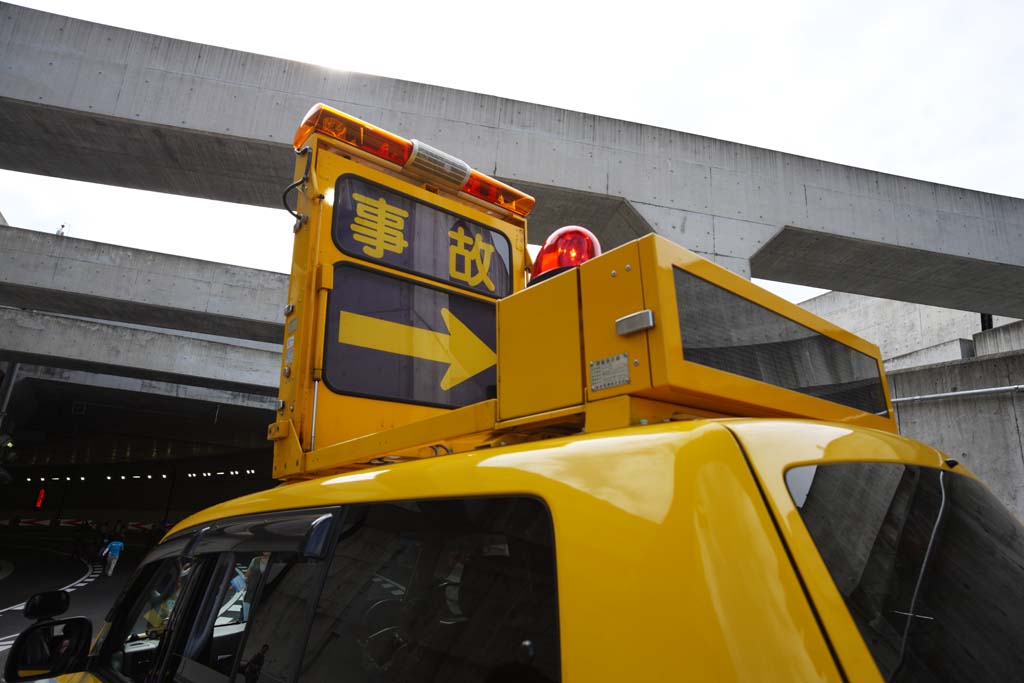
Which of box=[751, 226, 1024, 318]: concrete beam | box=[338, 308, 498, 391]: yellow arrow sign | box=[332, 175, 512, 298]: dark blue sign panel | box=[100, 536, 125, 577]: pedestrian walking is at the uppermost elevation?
box=[751, 226, 1024, 318]: concrete beam

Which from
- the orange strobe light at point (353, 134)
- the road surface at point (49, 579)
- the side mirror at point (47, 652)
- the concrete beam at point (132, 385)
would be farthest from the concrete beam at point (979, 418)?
the concrete beam at point (132, 385)

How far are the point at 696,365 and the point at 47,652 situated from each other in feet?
8.57

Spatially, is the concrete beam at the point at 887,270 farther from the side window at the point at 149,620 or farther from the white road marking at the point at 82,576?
the white road marking at the point at 82,576

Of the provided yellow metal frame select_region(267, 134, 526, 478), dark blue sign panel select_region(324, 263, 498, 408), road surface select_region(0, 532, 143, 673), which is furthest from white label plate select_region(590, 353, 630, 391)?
road surface select_region(0, 532, 143, 673)

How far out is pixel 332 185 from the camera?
298 cm

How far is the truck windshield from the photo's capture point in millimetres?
916

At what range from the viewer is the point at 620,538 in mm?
922

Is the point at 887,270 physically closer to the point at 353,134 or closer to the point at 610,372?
the point at 353,134

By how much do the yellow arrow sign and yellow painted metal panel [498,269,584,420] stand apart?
4.67 feet

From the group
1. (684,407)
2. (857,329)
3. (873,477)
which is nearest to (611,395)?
(684,407)

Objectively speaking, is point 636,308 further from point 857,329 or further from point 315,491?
point 857,329

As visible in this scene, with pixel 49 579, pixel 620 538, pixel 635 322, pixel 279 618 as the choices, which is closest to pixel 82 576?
pixel 49 579

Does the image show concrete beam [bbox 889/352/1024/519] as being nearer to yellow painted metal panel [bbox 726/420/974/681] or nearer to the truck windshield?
the truck windshield

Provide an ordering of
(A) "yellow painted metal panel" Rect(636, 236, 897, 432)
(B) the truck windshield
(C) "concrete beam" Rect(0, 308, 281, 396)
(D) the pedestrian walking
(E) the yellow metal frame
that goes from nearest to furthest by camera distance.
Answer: (B) the truck windshield
(A) "yellow painted metal panel" Rect(636, 236, 897, 432)
(E) the yellow metal frame
(C) "concrete beam" Rect(0, 308, 281, 396)
(D) the pedestrian walking
